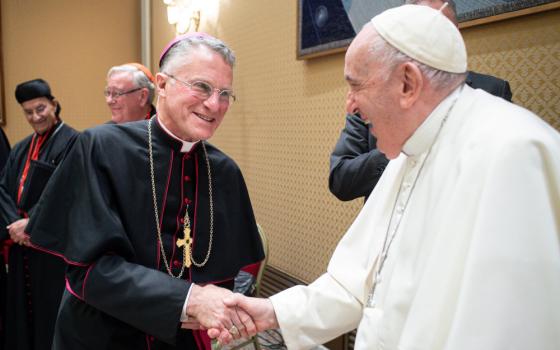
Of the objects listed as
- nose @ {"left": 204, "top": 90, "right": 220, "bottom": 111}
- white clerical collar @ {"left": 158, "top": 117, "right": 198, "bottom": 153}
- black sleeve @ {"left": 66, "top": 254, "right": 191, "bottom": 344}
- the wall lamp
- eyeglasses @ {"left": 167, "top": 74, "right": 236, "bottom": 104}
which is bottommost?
black sleeve @ {"left": 66, "top": 254, "right": 191, "bottom": 344}

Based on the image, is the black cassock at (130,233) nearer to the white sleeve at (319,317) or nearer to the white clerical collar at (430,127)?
the white sleeve at (319,317)

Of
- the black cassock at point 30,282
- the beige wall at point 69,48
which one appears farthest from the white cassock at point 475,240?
the beige wall at point 69,48

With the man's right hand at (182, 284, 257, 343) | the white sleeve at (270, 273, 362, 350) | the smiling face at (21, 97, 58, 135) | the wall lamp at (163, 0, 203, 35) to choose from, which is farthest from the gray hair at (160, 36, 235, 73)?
the wall lamp at (163, 0, 203, 35)

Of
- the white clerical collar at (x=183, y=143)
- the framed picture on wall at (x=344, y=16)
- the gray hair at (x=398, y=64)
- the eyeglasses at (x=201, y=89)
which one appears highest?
the framed picture on wall at (x=344, y=16)

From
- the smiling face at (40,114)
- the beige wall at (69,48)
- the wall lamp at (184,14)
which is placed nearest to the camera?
the smiling face at (40,114)

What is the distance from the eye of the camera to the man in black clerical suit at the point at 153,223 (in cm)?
148

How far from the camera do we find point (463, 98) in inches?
50.6

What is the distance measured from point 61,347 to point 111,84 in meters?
2.28

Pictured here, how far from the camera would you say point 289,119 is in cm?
409

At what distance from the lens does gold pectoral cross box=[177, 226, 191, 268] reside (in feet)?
5.49

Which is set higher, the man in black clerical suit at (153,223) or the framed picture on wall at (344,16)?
the framed picture on wall at (344,16)

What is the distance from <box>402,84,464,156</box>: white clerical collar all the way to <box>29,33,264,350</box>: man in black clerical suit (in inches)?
27.2

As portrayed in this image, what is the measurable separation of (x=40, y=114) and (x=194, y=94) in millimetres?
2651

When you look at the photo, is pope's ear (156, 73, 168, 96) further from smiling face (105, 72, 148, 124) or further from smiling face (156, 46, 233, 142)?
smiling face (105, 72, 148, 124)
